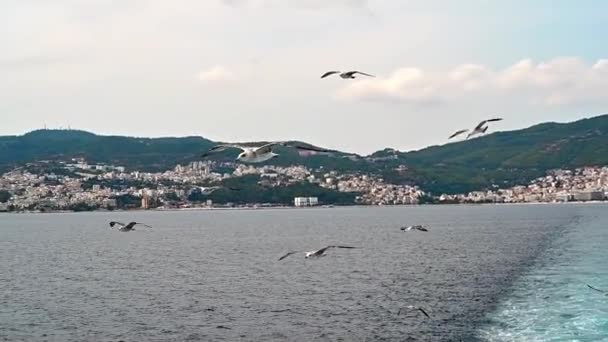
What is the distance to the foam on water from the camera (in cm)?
2725

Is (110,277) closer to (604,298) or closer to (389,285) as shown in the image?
(389,285)

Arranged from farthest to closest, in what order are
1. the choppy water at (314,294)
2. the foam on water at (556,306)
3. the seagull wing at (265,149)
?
1. the choppy water at (314,294)
2. the foam on water at (556,306)
3. the seagull wing at (265,149)

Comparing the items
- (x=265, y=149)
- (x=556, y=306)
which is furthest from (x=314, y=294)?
(x=265, y=149)

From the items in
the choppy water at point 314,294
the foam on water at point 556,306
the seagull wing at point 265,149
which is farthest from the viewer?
the choppy water at point 314,294

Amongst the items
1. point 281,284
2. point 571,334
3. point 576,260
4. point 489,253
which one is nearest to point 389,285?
point 281,284

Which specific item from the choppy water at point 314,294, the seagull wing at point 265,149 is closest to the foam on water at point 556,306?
the choppy water at point 314,294

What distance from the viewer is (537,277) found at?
42.5 m

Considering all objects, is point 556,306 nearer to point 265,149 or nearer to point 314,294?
point 314,294

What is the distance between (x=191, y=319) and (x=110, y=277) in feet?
62.8

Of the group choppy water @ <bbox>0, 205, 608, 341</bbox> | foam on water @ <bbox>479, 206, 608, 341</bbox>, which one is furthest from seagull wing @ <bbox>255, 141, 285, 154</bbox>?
foam on water @ <bbox>479, 206, 608, 341</bbox>

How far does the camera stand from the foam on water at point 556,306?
2725 cm

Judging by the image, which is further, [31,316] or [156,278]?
[156,278]

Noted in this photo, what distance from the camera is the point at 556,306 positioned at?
103ft

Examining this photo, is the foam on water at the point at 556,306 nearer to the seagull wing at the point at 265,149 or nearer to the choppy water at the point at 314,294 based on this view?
the choppy water at the point at 314,294
